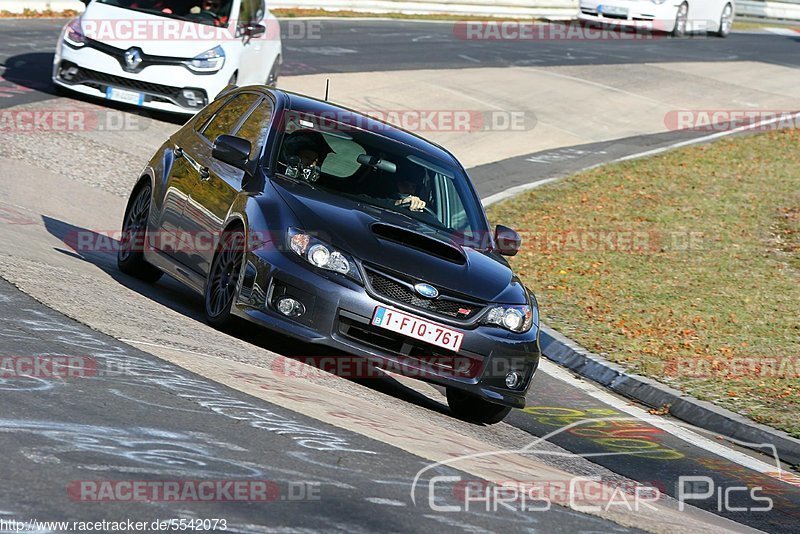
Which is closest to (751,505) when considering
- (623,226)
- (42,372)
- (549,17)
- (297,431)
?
(297,431)

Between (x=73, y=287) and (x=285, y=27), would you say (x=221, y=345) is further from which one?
(x=285, y=27)

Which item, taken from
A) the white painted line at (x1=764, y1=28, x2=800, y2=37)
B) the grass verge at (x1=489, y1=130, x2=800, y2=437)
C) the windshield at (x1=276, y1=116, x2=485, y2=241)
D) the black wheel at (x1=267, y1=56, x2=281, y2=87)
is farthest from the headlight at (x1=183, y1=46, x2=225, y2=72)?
the white painted line at (x1=764, y1=28, x2=800, y2=37)

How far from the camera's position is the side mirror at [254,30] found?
62.0ft

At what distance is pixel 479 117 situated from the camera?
75.8ft

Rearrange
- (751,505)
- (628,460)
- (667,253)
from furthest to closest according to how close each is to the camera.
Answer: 1. (667,253)
2. (628,460)
3. (751,505)

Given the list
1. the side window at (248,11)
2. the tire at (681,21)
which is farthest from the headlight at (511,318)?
the tire at (681,21)

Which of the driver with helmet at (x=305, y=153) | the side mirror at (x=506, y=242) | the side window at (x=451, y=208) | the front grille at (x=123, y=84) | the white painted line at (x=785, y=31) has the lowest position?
the white painted line at (x=785, y=31)

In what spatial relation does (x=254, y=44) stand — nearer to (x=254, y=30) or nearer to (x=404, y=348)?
(x=254, y=30)

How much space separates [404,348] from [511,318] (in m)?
0.73

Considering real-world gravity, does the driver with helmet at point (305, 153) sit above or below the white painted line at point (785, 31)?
above

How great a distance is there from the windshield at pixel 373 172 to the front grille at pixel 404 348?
4.11ft

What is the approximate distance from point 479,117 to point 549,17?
809 inches

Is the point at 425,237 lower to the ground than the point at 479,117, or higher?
higher

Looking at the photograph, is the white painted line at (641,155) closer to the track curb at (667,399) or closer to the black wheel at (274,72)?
the black wheel at (274,72)
